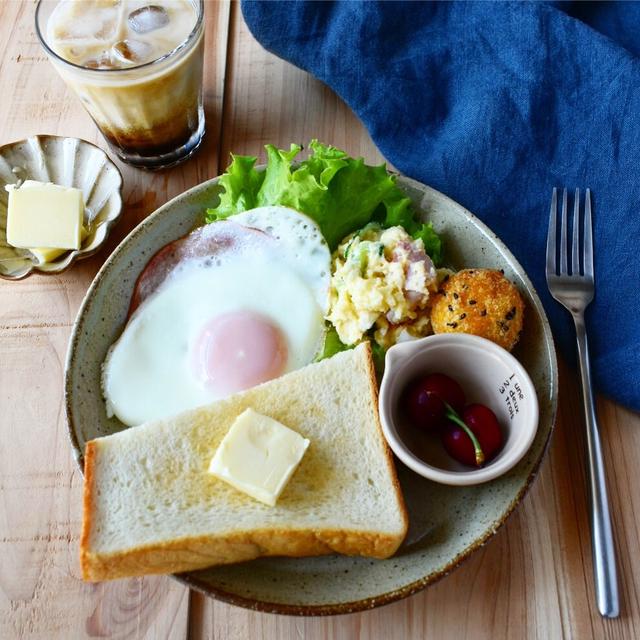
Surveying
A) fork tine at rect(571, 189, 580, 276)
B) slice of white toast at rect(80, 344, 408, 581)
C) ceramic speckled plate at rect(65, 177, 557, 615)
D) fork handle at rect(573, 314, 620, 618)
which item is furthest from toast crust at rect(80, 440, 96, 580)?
fork tine at rect(571, 189, 580, 276)

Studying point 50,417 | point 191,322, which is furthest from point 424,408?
point 50,417

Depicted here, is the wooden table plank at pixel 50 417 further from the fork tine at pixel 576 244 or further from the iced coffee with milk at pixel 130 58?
the fork tine at pixel 576 244

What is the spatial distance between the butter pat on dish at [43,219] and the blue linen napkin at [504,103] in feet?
A: 3.46

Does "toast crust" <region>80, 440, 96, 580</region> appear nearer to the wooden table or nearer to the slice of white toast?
the slice of white toast

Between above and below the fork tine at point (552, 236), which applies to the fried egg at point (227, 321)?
below

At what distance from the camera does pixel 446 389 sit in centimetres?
194

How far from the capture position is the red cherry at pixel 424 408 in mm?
1936

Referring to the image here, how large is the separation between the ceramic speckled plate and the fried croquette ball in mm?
104

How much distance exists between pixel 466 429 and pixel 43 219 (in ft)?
5.24

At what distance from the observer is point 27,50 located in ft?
9.92

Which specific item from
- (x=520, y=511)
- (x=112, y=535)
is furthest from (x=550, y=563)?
(x=112, y=535)

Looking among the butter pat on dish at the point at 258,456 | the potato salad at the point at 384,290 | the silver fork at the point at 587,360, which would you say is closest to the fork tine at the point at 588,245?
the silver fork at the point at 587,360

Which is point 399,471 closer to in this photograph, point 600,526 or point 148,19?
point 600,526

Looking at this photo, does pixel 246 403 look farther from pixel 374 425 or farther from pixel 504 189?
pixel 504 189
